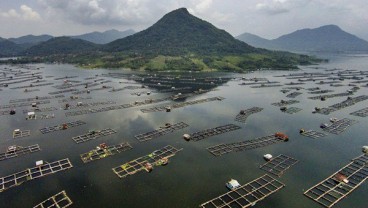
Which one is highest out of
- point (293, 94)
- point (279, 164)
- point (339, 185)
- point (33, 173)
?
point (293, 94)

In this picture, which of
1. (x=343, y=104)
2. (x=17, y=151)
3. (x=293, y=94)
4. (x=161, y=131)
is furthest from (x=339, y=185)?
(x=293, y=94)

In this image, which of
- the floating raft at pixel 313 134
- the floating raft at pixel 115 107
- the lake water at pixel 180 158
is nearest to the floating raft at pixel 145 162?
the lake water at pixel 180 158

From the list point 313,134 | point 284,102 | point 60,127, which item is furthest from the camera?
point 284,102

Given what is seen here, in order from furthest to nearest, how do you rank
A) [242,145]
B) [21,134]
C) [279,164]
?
1. [21,134]
2. [242,145]
3. [279,164]

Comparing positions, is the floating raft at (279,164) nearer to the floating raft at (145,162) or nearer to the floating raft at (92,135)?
the floating raft at (145,162)

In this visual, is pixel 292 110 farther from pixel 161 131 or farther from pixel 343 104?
pixel 161 131

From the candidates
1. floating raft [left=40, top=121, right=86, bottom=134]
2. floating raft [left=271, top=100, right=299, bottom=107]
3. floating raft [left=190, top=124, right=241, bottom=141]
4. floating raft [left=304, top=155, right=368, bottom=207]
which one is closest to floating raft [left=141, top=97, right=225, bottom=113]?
floating raft [left=40, top=121, right=86, bottom=134]

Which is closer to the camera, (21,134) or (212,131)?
(21,134)

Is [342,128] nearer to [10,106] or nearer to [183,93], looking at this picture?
[183,93]
